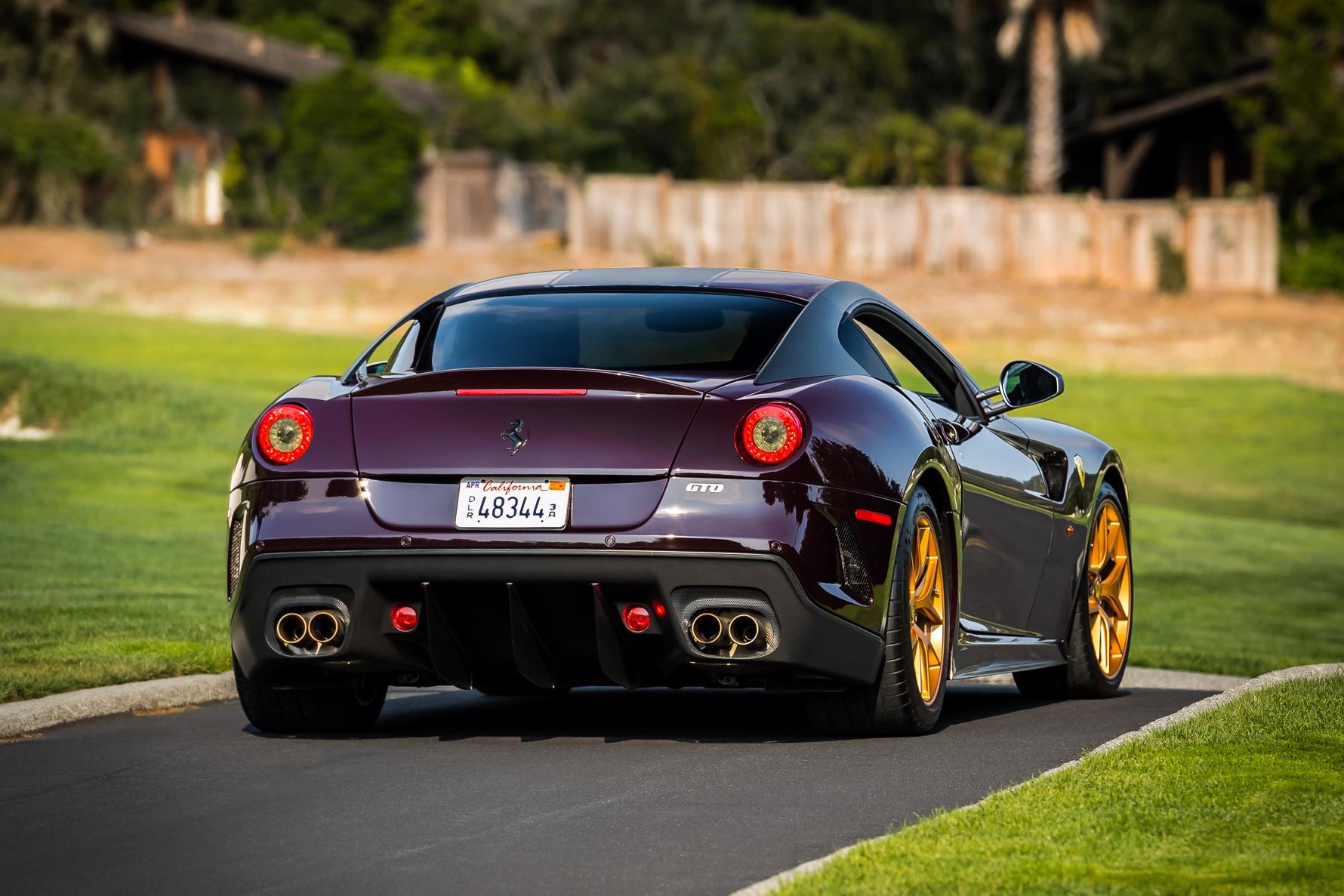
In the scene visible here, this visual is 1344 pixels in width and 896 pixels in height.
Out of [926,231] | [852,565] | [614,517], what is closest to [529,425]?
[614,517]

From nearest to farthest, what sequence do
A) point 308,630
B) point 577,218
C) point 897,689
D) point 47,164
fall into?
1. point 308,630
2. point 897,689
3. point 577,218
4. point 47,164

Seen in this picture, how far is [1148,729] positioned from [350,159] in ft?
150

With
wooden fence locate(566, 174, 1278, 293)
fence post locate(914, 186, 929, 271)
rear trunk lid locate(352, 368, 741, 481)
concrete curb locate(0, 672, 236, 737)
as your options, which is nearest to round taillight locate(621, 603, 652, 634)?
rear trunk lid locate(352, 368, 741, 481)

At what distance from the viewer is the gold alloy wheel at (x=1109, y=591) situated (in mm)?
9383

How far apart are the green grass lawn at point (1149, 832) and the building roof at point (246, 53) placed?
4808cm

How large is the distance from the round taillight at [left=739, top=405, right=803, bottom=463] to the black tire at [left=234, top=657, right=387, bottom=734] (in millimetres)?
1760

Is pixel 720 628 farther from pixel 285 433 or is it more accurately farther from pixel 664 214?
pixel 664 214

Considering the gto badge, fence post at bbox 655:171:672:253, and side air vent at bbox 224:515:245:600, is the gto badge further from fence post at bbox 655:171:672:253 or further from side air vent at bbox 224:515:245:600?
fence post at bbox 655:171:672:253

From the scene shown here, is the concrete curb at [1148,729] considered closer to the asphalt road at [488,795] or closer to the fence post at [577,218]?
the asphalt road at [488,795]

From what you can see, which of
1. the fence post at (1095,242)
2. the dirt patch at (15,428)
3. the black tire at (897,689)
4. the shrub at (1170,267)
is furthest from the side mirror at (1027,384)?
the fence post at (1095,242)

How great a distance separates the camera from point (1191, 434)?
3027 centimetres

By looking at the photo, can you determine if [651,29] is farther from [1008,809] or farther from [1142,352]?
[1008,809]

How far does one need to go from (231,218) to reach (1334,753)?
156 feet

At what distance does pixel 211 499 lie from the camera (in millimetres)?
19203
